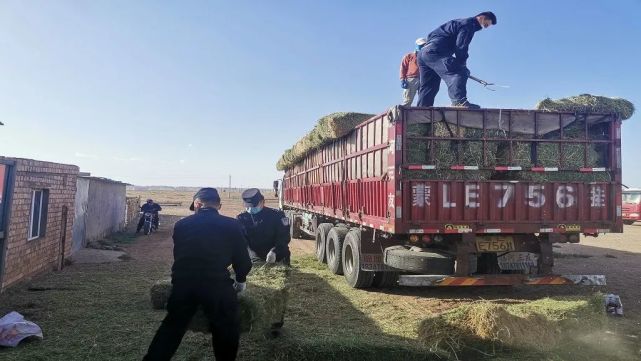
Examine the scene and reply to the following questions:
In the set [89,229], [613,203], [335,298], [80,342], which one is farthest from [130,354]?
[89,229]

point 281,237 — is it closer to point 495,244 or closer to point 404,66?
point 495,244

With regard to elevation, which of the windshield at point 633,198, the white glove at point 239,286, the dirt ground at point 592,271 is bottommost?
the dirt ground at point 592,271

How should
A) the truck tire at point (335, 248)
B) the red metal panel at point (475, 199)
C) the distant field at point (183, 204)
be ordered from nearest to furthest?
1. the red metal panel at point (475, 199)
2. the truck tire at point (335, 248)
3. the distant field at point (183, 204)

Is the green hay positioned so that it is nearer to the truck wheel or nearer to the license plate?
the truck wheel

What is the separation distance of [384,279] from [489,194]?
7.77 ft

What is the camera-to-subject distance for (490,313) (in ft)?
16.2

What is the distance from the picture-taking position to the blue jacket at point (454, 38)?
331 inches

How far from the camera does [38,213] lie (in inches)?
366

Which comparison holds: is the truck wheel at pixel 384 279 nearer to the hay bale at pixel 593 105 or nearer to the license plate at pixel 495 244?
the license plate at pixel 495 244

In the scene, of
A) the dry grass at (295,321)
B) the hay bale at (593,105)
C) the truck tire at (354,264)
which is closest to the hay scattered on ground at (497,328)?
the dry grass at (295,321)

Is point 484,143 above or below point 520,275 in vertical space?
above

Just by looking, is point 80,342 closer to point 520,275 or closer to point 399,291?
point 399,291

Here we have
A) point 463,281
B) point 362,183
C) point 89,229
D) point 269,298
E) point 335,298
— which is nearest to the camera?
point 269,298

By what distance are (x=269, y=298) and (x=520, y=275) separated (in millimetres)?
4241
